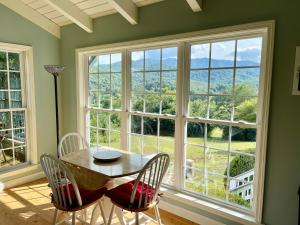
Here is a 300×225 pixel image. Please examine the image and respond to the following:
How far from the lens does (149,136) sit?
3.04 metres

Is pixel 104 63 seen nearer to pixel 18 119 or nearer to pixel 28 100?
pixel 28 100

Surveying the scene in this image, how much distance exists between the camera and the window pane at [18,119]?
360 centimetres

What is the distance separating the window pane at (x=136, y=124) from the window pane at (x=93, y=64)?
3.29 feet

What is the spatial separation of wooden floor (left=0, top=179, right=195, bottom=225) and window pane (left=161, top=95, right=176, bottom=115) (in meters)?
1.22

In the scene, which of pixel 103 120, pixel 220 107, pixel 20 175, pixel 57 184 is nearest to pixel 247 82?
pixel 220 107

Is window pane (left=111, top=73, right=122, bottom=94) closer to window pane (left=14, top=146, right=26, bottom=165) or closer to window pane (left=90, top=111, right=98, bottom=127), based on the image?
window pane (left=90, top=111, right=98, bottom=127)

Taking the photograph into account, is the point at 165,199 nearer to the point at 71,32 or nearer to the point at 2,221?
the point at 2,221

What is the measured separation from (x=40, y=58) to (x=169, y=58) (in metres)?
2.16

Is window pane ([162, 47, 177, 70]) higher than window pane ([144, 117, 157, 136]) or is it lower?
higher

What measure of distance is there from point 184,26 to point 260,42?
790 millimetres

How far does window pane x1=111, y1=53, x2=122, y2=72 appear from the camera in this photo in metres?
3.24

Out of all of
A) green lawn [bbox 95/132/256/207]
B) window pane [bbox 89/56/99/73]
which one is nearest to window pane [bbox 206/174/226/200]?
green lawn [bbox 95/132/256/207]

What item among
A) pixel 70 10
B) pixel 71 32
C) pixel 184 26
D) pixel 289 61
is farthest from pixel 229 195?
pixel 71 32

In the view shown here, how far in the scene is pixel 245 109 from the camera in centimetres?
231
